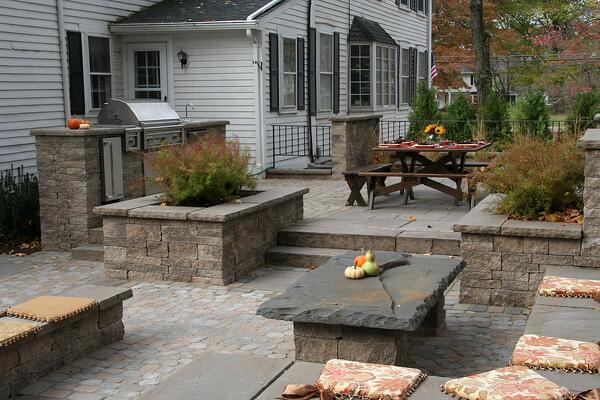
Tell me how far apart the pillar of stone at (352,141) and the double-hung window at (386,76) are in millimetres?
6921

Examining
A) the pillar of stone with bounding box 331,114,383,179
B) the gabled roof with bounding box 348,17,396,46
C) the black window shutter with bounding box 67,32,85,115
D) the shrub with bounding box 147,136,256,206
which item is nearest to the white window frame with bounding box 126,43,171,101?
the black window shutter with bounding box 67,32,85,115

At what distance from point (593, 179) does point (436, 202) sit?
498 cm

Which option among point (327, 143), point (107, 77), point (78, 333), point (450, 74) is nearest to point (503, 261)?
point (78, 333)

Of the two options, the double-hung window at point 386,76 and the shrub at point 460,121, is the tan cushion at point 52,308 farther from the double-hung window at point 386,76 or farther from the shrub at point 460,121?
the double-hung window at point 386,76

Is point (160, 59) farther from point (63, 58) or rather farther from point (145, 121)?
point (145, 121)

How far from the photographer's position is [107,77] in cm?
1462

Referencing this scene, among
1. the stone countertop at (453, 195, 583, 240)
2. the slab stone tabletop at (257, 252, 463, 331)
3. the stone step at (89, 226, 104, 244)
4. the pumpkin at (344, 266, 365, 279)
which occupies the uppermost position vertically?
the stone countertop at (453, 195, 583, 240)

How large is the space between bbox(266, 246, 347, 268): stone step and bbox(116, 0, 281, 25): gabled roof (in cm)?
677

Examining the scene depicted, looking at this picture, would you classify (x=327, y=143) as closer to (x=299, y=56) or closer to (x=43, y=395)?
(x=299, y=56)

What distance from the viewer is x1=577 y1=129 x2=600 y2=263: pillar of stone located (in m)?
6.41

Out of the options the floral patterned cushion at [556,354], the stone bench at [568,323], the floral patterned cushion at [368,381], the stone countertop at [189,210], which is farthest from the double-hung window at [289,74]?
the floral patterned cushion at [368,381]

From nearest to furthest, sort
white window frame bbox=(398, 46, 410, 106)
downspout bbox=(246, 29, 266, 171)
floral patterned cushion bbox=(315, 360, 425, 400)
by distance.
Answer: floral patterned cushion bbox=(315, 360, 425, 400) < downspout bbox=(246, 29, 266, 171) < white window frame bbox=(398, 46, 410, 106)

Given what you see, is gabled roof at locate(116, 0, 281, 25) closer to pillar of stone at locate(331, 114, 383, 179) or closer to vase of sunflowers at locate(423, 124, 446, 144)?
pillar of stone at locate(331, 114, 383, 179)

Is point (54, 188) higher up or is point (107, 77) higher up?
point (107, 77)
